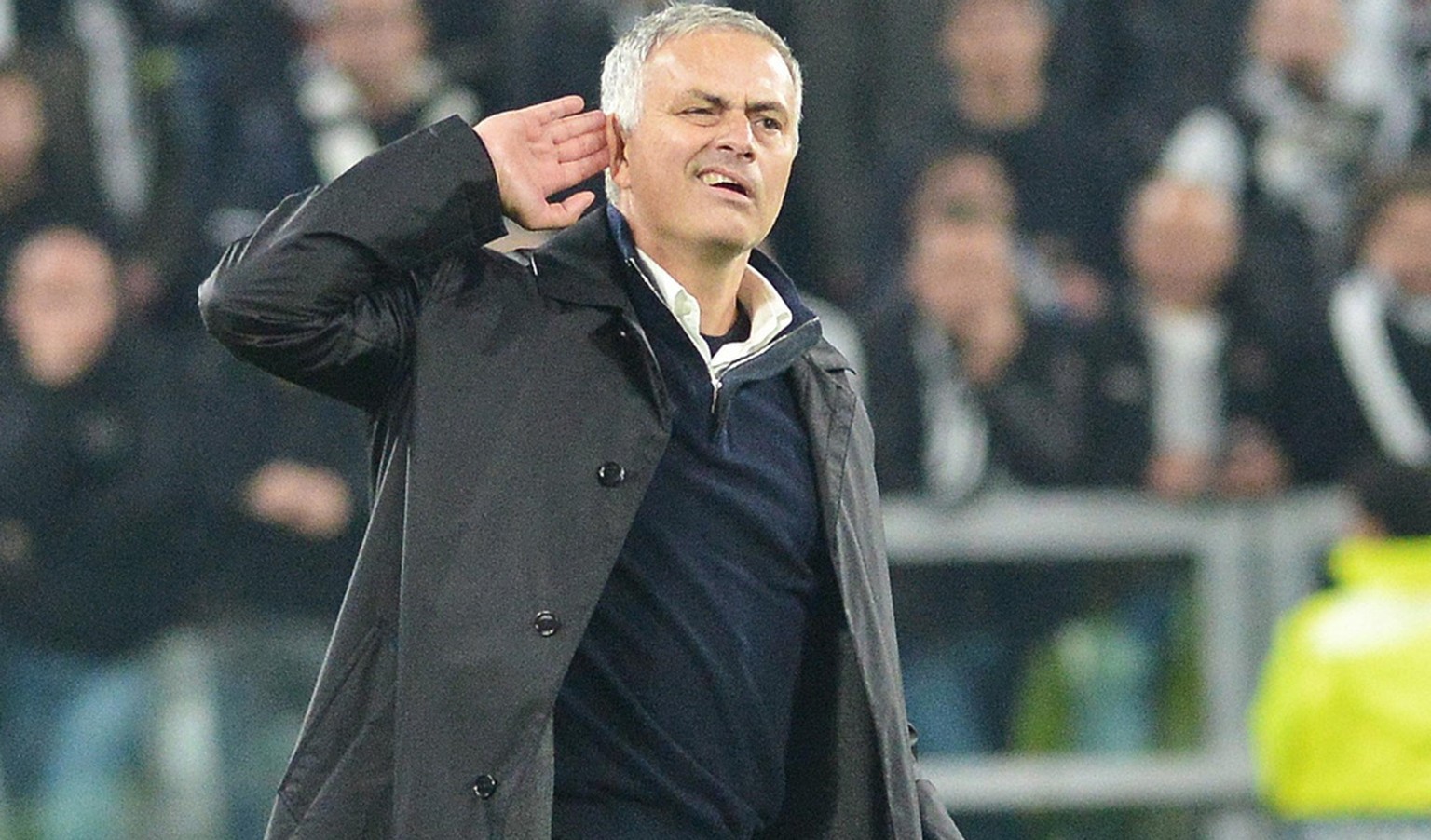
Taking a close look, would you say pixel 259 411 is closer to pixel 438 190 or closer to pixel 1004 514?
pixel 1004 514

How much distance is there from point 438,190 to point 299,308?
218 mm

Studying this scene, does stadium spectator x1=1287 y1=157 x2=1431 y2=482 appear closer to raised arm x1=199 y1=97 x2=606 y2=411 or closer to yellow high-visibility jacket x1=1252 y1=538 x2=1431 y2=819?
yellow high-visibility jacket x1=1252 y1=538 x2=1431 y2=819

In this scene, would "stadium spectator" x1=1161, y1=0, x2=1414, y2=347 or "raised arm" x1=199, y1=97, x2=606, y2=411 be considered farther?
"stadium spectator" x1=1161, y1=0, x2=1414, y2=347

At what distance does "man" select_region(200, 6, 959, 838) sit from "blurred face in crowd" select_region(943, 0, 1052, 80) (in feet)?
11.9

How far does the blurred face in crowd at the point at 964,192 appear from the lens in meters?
6.30

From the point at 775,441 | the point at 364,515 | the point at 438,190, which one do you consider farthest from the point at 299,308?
the point at 364,515

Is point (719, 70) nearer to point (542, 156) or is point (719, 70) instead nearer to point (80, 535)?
point (542, 156)

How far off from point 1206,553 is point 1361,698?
1190mm

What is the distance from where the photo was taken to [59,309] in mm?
6086

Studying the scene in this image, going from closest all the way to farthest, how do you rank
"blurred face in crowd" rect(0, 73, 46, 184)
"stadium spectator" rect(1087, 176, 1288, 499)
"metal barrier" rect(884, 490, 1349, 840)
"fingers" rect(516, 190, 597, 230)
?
"fingers" rect(516, 190, 597, 230), "metal barrier" rect(884, 490, 1349, 840), "stadium spectator" rect(1087, 176, 1288, 499), "blurred face in crowd" rect(0, 73, 46, 184)

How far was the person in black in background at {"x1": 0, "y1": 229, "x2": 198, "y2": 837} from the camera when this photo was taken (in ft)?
19.4

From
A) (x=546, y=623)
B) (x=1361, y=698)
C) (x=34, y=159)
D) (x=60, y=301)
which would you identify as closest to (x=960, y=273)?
(x=1361, y=698)

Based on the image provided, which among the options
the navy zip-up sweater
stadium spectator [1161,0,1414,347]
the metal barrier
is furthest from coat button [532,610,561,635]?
stadium spectator [1161,0,1414,347]

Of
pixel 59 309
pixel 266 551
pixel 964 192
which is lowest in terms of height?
pixel 266 551
